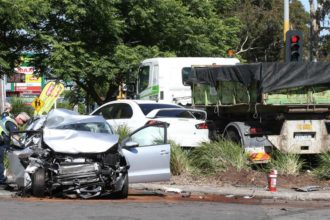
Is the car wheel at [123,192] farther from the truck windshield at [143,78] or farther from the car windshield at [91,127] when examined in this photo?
the truck windshield at [143,78]

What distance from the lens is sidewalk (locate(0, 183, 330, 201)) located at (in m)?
12.1

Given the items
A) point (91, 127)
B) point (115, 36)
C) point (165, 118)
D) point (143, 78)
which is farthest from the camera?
point (115, 36)

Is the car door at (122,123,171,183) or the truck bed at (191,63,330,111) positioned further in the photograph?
the truck bed at (191,63,330,111)

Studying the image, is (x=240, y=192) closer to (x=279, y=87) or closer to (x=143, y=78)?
(x=279, y=87)

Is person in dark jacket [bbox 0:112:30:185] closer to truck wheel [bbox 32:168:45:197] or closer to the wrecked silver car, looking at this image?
the wrecked silver car

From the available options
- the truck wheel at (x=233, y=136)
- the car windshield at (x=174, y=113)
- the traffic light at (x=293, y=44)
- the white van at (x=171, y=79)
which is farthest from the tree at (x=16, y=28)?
the truck wheel at (x=233, y=136)

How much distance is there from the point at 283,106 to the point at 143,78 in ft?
24.7

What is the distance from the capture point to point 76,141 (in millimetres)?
10469

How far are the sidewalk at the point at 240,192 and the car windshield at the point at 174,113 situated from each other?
2.20 meters

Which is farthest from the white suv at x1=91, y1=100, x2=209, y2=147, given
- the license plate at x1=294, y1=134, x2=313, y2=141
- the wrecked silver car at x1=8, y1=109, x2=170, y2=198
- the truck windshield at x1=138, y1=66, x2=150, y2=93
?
the truck windshield at x1=138, y1=66, x2=150, y2=93

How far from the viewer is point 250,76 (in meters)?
13.8

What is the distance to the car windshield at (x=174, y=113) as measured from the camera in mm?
15367

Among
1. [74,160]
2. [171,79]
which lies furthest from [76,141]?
[171,79]

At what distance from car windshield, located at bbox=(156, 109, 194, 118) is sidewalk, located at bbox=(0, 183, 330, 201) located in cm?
220
